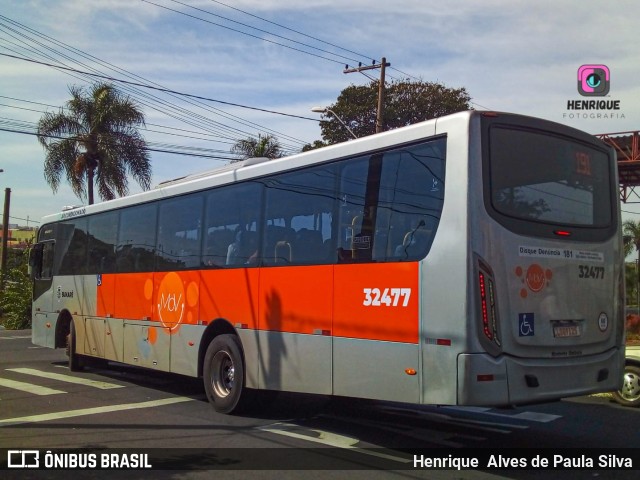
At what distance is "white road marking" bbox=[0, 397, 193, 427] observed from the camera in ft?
28.5

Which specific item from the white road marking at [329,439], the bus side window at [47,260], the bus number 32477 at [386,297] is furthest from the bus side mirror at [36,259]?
the bus number 32477 at [386,297]

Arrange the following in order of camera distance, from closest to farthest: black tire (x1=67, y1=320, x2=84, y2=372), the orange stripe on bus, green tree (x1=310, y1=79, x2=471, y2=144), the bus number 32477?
the bus number 32477, the orange stripe on bus, black tire (x1=67, y1=320, x2=84, y2=372), green tree (x1=310, y1=79, x2=471, y2=144)

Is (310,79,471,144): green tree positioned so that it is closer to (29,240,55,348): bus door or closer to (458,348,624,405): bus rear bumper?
(29,240,55,348): bus door

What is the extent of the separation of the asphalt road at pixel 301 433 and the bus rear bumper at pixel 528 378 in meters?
0.80

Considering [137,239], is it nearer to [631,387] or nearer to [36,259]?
[36,259]

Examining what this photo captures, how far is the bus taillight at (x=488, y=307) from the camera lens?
613 centimetres

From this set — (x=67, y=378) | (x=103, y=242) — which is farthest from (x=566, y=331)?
(x=67, y=378)

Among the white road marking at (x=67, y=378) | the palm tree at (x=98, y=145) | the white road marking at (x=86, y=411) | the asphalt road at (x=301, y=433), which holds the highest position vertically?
the palm tree at (x=98, y=145)

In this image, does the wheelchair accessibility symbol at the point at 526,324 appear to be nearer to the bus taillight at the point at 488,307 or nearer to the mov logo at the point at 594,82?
the bus taillight at the point at 488,307

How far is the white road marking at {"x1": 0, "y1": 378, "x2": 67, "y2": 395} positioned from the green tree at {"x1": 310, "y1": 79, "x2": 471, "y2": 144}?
30986 mm

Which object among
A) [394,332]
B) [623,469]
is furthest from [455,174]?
[623,469]

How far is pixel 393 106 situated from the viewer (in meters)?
42.2

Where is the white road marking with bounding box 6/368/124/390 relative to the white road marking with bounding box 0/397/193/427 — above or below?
below

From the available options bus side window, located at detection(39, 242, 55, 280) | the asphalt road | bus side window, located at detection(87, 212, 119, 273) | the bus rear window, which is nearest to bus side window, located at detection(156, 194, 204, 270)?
bus side window, located at detection(87, 212, 119, 273)
